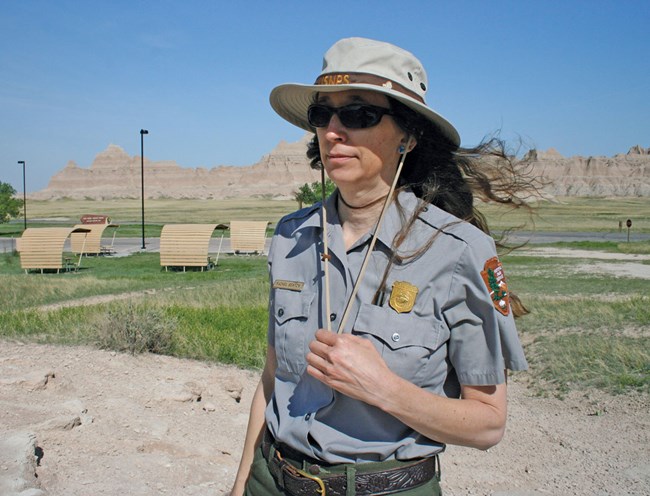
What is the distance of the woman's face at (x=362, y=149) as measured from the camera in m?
1.98

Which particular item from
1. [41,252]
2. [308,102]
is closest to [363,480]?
[308,102]

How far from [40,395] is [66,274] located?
13.8 metres

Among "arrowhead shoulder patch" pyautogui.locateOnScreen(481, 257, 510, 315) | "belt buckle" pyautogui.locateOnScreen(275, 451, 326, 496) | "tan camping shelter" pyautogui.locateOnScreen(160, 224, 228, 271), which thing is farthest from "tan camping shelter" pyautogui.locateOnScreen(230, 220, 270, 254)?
"arrowhead shoulder patch" pyautogui.locateOnScreen(481, 257, 510, 315)

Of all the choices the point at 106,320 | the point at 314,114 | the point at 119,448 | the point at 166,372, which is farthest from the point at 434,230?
the point at 106,320

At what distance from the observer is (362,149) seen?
6.50 ft

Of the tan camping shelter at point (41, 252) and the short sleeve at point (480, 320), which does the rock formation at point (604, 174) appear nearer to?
the tan camping shelter at point (41, 252)

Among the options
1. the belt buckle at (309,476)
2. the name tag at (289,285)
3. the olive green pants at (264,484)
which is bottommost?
the olive green pants at (264,484)

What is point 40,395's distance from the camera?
19.0 ft

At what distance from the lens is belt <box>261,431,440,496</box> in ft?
5.83

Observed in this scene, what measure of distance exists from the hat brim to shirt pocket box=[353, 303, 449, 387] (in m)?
0.59

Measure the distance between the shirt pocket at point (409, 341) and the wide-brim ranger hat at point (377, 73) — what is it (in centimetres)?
60

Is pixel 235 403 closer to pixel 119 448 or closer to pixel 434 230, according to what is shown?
pixel 119 448

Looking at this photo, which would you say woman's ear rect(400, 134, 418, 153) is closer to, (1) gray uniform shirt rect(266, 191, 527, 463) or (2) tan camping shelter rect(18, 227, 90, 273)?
(1) gray uniform shirt rect(266, 191, 527, 463)

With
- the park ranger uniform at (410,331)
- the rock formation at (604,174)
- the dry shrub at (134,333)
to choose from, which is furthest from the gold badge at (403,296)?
the rock formation at (604,174)
